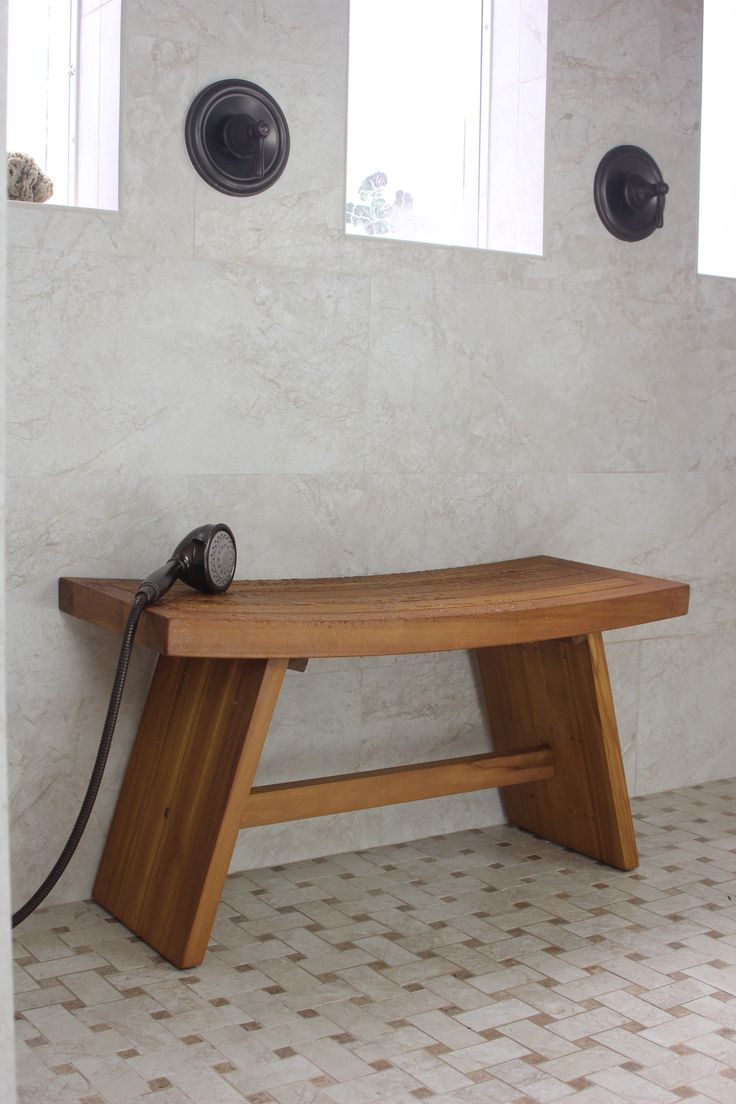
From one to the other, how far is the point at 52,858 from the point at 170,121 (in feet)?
5.11

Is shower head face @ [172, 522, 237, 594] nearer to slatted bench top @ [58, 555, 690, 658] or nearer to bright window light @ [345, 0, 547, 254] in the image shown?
slatted bench top @ [58, 555, 690, 658]

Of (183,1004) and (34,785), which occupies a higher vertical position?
(34,785)

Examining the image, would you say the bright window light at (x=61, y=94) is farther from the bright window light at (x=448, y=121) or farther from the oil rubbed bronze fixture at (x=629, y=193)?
the oil rubbed bronze fixture at (x=629, y=193)

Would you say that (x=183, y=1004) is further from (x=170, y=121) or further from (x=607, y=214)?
(x=607, y=214)

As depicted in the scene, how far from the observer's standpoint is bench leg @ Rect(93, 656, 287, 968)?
2.19 m

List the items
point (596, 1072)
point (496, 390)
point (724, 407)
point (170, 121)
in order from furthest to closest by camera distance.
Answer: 1. point (724, 407)
2. point (496, 390)
3. point (170, 121)
4. point (596, 1072)

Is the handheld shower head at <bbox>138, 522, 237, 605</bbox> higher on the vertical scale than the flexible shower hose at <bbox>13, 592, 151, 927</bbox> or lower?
higher

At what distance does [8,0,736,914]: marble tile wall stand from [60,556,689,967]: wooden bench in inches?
5.1

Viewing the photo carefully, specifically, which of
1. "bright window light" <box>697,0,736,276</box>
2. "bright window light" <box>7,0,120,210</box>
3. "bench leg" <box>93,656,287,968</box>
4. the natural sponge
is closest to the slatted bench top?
"bench leg" <box>93,656,287,968</box>

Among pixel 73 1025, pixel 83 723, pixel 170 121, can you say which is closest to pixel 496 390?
pixel 170 121

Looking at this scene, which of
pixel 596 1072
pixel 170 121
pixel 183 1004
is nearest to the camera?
pixel 596 1072

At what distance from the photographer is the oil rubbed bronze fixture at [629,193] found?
3150 millimetres

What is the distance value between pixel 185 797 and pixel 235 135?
1359mm

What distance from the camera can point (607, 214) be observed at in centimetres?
316
